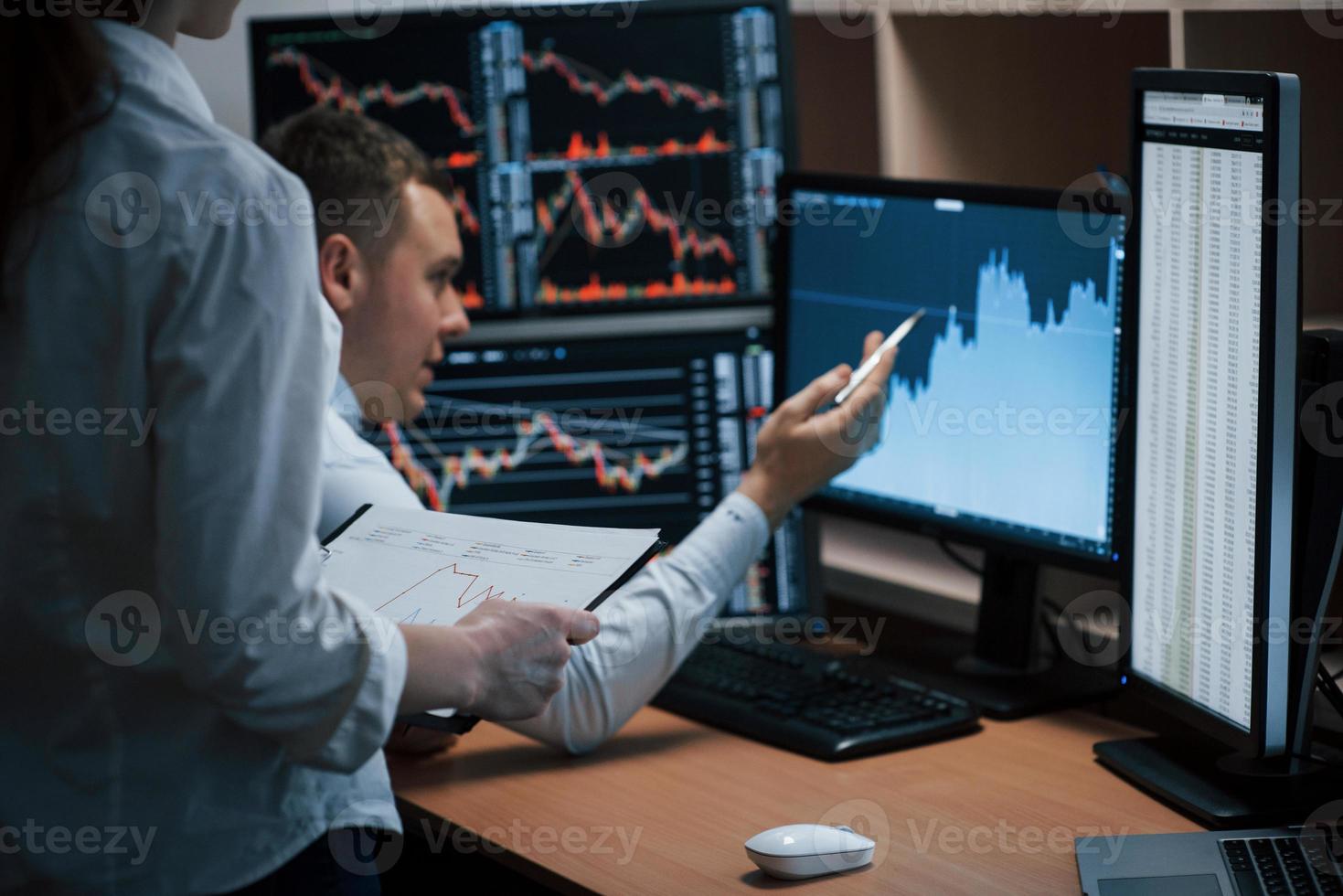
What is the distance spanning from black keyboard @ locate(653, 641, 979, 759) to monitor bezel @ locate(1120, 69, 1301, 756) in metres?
0.32

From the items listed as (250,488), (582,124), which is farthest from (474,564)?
(582,124)

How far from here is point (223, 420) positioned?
818 mm

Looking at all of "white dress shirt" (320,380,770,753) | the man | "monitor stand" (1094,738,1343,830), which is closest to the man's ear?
the man

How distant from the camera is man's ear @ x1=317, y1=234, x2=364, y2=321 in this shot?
1.61 m

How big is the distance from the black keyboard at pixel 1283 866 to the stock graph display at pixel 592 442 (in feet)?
2.85

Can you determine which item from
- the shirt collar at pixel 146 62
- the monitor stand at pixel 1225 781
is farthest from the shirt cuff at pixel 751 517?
the shirt collar at pixel 146 62

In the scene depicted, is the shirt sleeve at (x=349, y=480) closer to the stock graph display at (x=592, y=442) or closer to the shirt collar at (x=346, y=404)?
the shirt collar at (x=346, y=404)

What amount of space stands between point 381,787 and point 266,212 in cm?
42

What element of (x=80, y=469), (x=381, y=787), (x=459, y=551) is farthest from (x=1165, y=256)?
(x=80, y=469)

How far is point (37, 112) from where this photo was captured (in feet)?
2.73

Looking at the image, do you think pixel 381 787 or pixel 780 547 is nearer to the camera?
pixel 381 787

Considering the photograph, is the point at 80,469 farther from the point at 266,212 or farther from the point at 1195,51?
the point at 1195,51

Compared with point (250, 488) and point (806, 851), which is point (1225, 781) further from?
point (250, 488)

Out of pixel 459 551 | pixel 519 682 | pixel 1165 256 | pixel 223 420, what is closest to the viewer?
pixel 223 420
